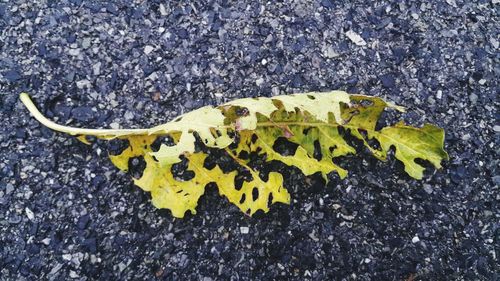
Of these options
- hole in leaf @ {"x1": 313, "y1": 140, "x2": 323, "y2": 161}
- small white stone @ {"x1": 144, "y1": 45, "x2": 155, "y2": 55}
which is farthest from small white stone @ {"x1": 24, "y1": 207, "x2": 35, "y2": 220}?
hole in leaf @ {"x1": 313, "y1": 140, "x2": 323, "y2": 161}

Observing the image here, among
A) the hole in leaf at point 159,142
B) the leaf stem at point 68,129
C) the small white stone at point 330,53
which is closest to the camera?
the leaf stem at point 68,129

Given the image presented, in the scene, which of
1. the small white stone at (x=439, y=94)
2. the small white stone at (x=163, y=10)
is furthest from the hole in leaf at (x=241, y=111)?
→ the small white stone at (x=439, y=94)

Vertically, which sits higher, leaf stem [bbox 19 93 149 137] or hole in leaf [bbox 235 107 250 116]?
hole in leaf [bbox 235 107 250 116]

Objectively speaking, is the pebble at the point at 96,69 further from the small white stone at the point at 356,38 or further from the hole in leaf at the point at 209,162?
the small white stone at the point at 356,38

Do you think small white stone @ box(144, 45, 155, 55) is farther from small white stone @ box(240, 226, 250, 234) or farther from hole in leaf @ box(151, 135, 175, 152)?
small white stone @ box(240, 226, 250, 234)

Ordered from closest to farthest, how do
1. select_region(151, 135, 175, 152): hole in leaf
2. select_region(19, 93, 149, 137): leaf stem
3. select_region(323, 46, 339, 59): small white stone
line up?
select_region(19, 93, 149, 137): leaf stem → select_region(151, 135, 175, 152): hole in leaf → select_region(323, 46, 339, 59): small white stone

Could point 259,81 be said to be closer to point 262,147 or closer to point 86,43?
point 262,147

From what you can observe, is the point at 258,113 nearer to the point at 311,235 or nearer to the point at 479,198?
the point at 311,235
